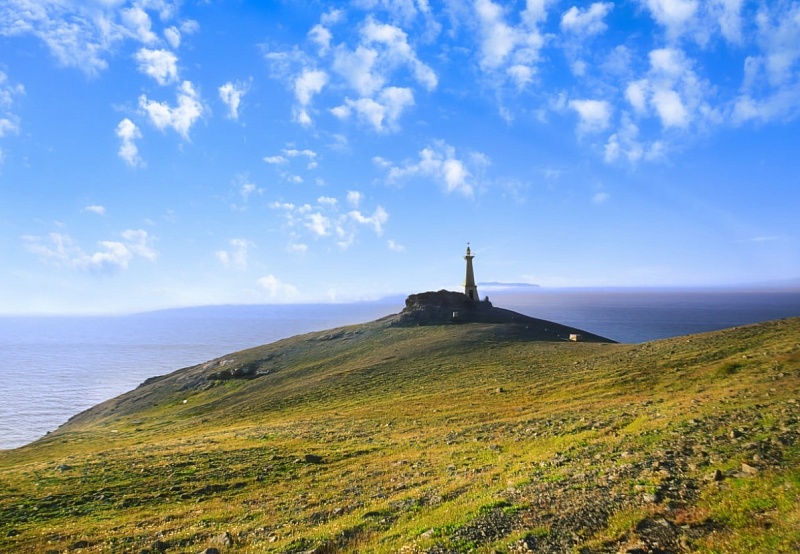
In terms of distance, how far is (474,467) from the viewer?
19.5 metres

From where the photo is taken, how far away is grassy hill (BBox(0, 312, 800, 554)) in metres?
11.3

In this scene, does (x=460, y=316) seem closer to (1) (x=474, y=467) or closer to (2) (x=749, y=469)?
(1) (x=474, y=467)

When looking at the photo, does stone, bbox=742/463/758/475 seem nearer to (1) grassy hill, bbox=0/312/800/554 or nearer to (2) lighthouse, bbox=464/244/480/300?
(1) grassy hill, bbox=0/312/800/554

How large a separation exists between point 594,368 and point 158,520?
39244mm

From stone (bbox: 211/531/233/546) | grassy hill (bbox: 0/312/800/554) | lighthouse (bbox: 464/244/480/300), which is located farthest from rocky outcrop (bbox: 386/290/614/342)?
stone (bbox: 211/531/233/546)

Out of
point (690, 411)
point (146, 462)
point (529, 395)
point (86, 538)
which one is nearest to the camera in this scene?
point (86, 538)

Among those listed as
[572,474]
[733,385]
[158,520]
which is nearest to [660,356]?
[733,385]

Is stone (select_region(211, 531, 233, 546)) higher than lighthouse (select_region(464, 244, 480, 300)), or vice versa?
lighthouse (select_region(464, 244, 480, 300))

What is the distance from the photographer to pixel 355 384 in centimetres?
4969

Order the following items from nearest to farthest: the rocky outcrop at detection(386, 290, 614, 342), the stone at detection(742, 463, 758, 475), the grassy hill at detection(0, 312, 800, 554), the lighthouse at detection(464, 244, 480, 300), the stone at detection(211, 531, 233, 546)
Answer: the grassy hill at detection(0, 312, 800, 554) → the stone at detection(742, 463, 758, 475) → the stone at detection(211, 531, 233, 546) → the rocky outcrop at detection(386, 290, 614, 342) → the lighthouse at detection(464, 244, 480, 300)

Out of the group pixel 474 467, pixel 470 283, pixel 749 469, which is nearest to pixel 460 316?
pixel 470 283

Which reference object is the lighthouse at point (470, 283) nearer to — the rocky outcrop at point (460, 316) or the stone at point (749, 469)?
the rocky outcrop at point (460, 316)

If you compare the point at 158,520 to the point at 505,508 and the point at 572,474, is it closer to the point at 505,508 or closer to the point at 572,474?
the point at 505,508

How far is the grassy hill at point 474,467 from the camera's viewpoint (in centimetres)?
1133
